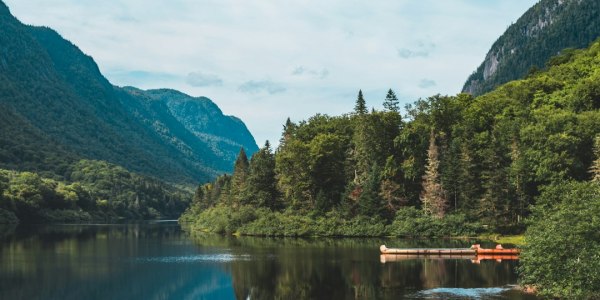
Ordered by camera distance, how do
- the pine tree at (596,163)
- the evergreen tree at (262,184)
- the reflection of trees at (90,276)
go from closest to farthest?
1. the reflection of trees at (90,276)
2. the pine tree at (596,163)
3. the evergreen tree at (262,184)

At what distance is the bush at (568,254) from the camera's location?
3612 centimetres

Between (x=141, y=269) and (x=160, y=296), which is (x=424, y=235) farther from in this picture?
(x=160, y=296)

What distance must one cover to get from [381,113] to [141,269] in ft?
240

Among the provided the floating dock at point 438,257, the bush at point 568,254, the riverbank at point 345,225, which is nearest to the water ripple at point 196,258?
the floating dock at point 438,257

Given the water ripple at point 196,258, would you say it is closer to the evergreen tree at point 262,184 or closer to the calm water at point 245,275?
the calm water at point 245,275

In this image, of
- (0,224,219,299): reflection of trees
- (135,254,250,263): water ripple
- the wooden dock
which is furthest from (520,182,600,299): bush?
(135,254,250,263): water ripple

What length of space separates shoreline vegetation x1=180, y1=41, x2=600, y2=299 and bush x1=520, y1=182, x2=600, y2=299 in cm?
2645

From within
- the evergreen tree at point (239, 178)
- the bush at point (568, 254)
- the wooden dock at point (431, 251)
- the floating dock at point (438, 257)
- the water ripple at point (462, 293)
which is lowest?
the floating dock at point (438, 257)

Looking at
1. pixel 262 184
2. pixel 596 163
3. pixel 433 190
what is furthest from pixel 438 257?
pixel 262 184

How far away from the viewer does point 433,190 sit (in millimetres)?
105500

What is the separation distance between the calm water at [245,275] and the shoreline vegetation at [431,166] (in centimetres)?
2198

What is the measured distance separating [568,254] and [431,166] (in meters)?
69.8

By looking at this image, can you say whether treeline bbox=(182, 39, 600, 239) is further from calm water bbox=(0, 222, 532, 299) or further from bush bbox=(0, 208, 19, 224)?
bush bbox=(0, 208, 19, 224)

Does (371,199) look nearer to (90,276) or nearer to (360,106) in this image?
(360,106)
